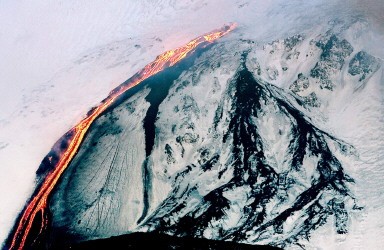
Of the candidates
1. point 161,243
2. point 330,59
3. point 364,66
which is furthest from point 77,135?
point 364,66

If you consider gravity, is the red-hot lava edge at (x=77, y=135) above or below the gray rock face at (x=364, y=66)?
above

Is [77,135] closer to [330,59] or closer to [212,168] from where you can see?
[212,168]

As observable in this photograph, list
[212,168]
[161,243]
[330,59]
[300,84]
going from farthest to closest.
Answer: [330,59] → [300,84] → [212,168] → [161,243]

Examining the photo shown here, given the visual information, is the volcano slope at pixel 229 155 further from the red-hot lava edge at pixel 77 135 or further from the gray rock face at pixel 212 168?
the red-hot lava edge at pixel 77 135

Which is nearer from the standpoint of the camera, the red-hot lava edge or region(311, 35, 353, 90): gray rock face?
the red-hot lava edge

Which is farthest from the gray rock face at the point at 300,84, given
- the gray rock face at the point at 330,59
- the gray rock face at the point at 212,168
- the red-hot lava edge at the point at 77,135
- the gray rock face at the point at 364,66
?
the red-hot lava edge at the point at 77,135

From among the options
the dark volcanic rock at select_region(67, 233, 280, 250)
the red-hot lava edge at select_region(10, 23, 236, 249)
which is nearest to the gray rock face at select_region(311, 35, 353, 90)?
the red-hot lava edge at select_region(10, 23, 236, 249)

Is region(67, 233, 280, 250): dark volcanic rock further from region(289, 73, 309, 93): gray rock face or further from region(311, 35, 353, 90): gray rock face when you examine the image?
region(311, 35, 353, 90): gray rock face

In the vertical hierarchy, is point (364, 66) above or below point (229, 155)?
below
